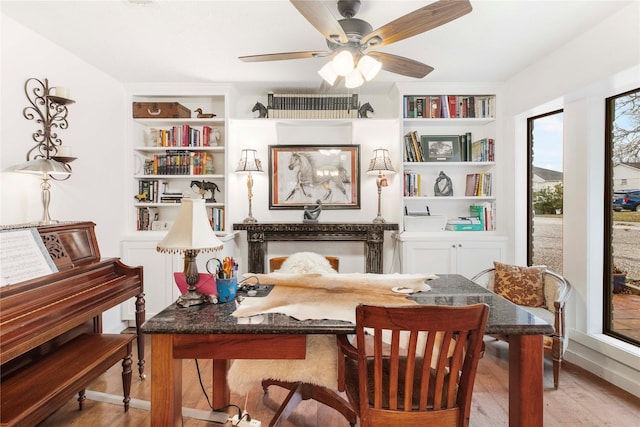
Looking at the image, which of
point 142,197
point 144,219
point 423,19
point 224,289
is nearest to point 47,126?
point 142,197

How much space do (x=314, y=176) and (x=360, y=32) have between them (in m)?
2.00


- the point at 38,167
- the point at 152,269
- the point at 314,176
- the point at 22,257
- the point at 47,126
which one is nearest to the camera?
the point at 22,257

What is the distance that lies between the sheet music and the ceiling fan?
5.28ft

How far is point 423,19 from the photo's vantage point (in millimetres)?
1663

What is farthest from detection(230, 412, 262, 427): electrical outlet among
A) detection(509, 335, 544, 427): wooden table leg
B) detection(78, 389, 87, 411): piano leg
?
detection(509, 335, 544, 427): wooden table leg

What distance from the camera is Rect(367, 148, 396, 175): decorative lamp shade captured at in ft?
11.5

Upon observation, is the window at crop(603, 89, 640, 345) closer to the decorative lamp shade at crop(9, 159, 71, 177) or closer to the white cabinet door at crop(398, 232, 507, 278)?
the white cabinet door at crop(398, 232, 507, 278)

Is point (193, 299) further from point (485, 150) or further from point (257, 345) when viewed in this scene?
point (485, 150)

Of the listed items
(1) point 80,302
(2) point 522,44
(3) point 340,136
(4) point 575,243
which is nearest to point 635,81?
(2) point 522,44

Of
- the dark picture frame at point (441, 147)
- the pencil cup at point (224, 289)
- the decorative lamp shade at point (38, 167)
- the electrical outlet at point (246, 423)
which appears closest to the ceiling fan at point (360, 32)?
the pencil cup at point (224, 289)

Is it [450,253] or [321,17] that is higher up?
[321,17]

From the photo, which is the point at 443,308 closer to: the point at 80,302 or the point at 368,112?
the point at 80,302

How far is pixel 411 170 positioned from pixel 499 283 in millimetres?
1486

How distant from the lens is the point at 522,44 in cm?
266
